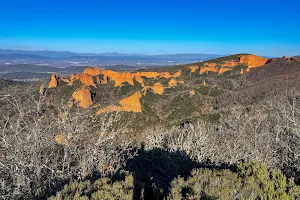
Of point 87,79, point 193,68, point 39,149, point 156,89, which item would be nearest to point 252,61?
point 193,68

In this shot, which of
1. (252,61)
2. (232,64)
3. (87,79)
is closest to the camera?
(87,79)

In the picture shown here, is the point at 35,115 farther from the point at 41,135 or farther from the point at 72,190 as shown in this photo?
the point at 72,190

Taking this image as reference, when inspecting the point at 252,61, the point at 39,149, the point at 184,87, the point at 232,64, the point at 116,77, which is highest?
the point at 252,61

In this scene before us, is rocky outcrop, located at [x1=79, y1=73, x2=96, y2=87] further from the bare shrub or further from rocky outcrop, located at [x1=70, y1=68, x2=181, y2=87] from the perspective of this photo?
the bare shrub

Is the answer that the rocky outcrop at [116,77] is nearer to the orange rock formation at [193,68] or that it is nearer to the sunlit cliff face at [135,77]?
the sunlit cliff face at [135,77]

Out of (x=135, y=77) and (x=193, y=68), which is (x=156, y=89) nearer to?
(x=135, y=77)

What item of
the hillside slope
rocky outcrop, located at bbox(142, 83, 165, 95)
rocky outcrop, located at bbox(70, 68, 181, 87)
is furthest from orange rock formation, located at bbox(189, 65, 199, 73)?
rocky outcrop, located at bbox(142, 83, 165, 95)

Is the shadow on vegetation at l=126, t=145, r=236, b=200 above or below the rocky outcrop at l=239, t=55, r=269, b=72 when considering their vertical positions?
below

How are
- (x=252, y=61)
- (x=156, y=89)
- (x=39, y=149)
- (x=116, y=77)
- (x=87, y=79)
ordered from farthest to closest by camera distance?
(x=252, y=61), (x=116, y=77), (x=87, y=79), (x=156, y=89), (x=39, y=149)

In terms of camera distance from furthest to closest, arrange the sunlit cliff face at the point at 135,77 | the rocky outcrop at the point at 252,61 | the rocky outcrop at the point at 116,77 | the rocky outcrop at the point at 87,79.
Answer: the rocky outcrop at the point at 252,61 < the rocky outcrop at the point at 116,77 < the rocky outcrop at the point at 87,79 < the sunlit cliff face at the point at 135,77

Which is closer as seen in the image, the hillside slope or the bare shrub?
the bare shrub

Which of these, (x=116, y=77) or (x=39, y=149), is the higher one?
(x=39, y=149)

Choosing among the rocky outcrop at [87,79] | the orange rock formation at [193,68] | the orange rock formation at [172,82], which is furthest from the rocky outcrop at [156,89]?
the orange rock formation at [193,68]
